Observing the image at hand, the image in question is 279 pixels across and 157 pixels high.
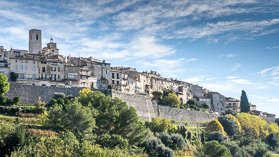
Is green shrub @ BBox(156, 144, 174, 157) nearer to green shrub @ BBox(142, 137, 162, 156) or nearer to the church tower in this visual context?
green shrub @ BBox(142, 137, 162, 156)

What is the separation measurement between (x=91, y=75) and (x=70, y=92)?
16.2m

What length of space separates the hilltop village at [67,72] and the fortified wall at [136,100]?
20.9ft

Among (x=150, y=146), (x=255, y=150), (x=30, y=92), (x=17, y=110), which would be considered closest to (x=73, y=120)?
(x=150, y=146)

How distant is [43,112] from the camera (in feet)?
196

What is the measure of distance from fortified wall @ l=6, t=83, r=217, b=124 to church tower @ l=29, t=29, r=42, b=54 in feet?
87.6

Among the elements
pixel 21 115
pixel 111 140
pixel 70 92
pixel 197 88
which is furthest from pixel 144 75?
pixel 111 140

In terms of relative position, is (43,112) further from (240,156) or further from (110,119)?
(240,156)

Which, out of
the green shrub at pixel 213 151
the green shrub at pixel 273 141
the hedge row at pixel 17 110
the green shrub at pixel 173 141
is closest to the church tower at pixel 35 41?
the hedge row at pixel 17 110

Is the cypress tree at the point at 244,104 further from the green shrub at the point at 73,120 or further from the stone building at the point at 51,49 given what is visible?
the green shrub at the point at 73,120

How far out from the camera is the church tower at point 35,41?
3866 inches

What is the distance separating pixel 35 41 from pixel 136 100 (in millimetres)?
28840

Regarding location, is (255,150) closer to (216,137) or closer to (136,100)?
(216,137)

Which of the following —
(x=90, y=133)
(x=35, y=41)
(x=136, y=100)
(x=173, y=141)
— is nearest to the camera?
(x=90, y=133)

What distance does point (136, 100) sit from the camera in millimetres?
82812
